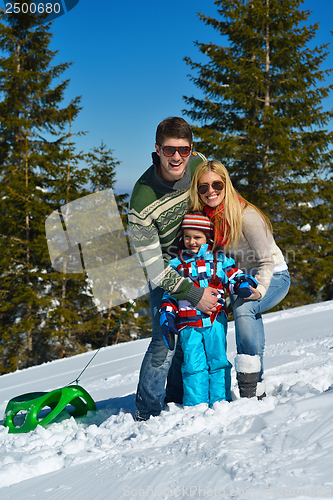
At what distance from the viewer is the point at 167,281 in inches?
81.1

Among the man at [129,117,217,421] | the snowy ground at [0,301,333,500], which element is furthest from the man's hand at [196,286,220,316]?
the snowy ground at [0,301,333,500]

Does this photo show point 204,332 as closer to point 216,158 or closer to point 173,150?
point 173,150

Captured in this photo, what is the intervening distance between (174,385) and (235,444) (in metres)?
1.04

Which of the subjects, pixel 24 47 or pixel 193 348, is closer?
pixel 193 348

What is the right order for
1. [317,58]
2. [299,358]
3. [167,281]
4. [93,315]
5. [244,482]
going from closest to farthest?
[244,482] → [167,281] → [299,358] → [317,58] → [93,315]

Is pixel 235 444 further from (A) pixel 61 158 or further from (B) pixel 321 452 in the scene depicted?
(A) pixel 61 158

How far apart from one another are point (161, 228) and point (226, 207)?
0.40 m

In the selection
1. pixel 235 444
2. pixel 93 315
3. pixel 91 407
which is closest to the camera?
pixel 235 444

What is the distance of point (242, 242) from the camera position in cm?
214

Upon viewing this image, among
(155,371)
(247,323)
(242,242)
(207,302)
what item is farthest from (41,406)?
(242,242)

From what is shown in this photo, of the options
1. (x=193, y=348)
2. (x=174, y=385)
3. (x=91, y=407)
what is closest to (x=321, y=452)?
(x=193, y=348)

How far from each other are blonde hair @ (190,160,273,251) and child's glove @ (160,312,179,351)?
486 millimetres

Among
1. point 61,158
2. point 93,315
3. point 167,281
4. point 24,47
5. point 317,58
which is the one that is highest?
point 24,47

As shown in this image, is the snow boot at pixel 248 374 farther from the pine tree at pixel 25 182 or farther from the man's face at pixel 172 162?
the pine tree at pixel 25 182
